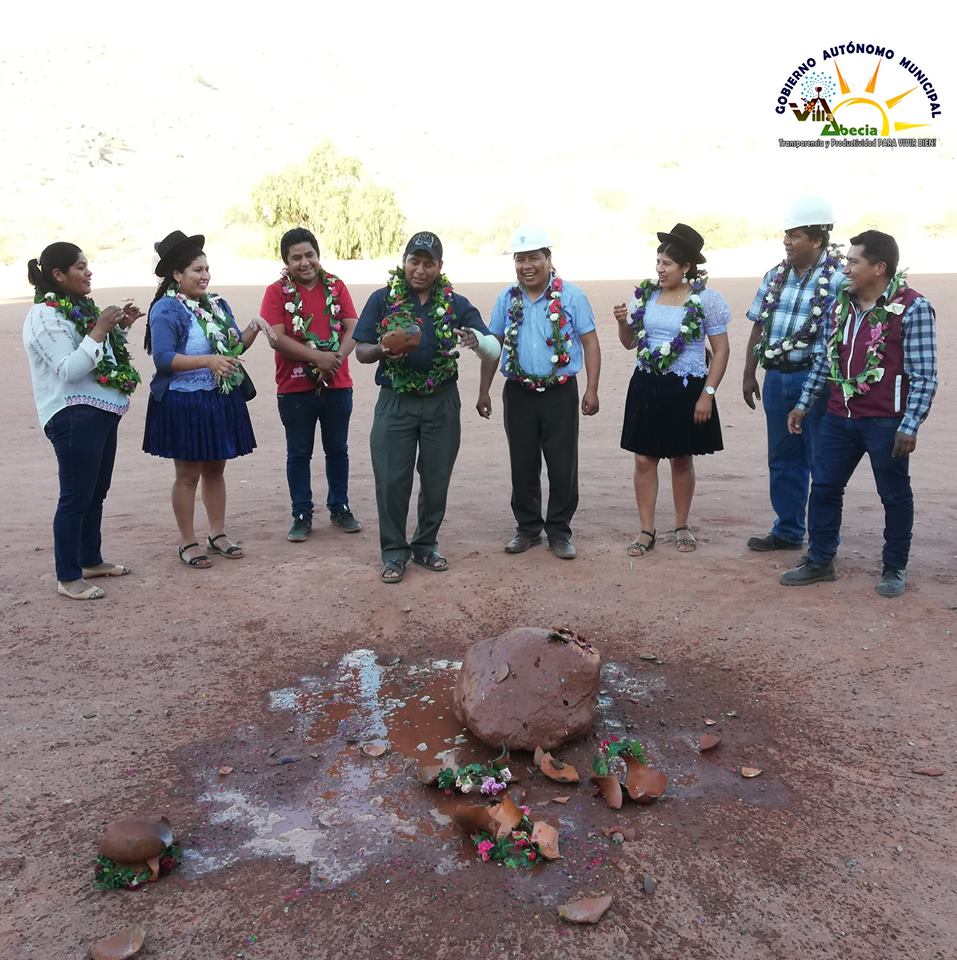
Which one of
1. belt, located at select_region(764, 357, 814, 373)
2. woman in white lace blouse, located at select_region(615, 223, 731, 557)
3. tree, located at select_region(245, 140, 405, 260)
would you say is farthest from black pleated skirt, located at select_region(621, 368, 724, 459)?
tree, located at select_region(245, 140, 405, 260)

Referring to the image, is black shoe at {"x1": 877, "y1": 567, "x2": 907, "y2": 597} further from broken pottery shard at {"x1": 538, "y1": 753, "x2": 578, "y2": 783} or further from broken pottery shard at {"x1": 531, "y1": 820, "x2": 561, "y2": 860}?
broken pottery shard at {"x1": 531, "y1": 820, "x2": 561, "y2": 860}

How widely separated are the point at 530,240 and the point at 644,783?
327 cm

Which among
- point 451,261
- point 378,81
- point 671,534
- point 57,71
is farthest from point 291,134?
point 671,534

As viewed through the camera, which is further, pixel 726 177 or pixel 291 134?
pixel 291 134

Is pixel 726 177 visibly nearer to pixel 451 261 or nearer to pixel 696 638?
pixel 451 261

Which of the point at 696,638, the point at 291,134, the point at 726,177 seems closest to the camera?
the point at 696,638

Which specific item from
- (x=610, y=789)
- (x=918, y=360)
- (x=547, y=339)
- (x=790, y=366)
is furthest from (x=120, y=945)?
(x=790, y=366)

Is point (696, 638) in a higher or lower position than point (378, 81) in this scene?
lower

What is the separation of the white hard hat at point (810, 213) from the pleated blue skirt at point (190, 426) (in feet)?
10.8

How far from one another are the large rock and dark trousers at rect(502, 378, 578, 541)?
215 centimetres

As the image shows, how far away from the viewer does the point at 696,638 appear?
16.8 ft

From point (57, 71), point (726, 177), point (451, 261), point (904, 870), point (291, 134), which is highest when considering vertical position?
point (57, 71)

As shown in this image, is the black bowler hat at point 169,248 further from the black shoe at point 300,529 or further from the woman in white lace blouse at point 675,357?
the woman in white lace blouse at point 675,357

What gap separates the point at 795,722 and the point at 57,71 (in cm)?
7572
